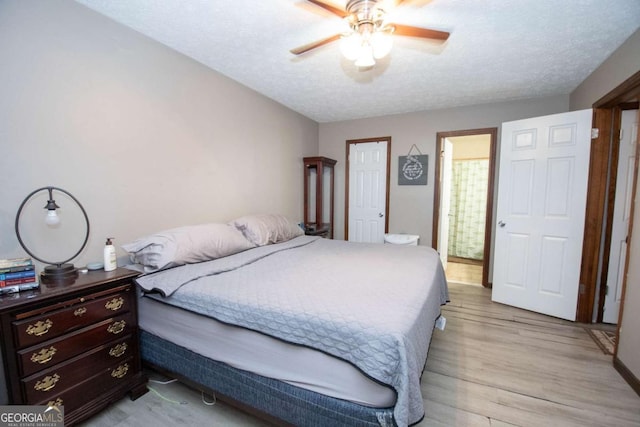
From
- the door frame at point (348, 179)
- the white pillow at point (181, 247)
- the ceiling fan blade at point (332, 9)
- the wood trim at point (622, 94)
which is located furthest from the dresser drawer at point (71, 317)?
the wood trim at point (622, 94)

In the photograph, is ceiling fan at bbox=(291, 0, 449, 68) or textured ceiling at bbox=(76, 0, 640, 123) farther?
textured ceiling at bbox=(76, 0, 640, 123)

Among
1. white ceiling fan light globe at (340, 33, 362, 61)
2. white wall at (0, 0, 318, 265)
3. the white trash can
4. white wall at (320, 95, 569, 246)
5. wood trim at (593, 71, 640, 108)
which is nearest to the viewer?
white wall at (0, 0, 318, 265)

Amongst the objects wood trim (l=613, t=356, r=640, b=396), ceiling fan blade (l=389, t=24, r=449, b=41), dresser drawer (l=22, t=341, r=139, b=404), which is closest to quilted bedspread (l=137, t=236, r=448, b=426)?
dresser drawer (l=22, t=341, r=139, b=404)

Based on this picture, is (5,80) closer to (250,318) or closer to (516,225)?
(250,318)

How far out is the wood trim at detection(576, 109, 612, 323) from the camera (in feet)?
8.71

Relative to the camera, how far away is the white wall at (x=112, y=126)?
158 centimetres

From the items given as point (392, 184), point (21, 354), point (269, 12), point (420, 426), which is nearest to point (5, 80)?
point (21, 354)

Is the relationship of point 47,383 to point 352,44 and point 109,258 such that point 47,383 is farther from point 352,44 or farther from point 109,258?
point 352,44

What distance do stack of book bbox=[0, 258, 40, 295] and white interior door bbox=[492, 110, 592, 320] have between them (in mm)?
4104

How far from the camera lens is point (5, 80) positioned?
60.1 inches

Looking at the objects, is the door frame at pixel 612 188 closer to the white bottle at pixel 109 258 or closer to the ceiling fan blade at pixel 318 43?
the ceiling fan blade at pixel 318 43

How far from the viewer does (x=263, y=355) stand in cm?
141

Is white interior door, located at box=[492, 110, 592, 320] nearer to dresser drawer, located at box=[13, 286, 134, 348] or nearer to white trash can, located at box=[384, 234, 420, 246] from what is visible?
white trash can, located at box=[384, 234, 420, 246]

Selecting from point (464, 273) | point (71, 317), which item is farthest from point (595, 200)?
point (71, 317)
